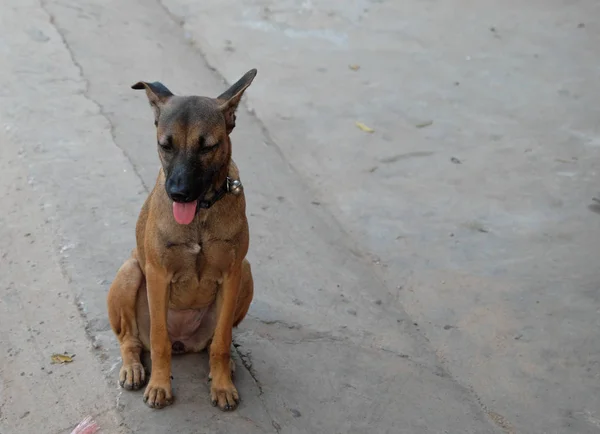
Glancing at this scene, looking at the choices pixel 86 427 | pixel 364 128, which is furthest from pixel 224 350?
pixel 364 128

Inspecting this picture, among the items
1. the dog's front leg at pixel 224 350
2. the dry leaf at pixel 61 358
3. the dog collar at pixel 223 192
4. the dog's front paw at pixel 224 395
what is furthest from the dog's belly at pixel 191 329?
the dog collar at pixel 223 192

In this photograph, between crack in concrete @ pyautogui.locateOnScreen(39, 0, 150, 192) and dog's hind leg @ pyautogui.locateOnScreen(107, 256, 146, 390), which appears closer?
dog's hind leg @ pyautogui.locateOnScreen(107, 256, 146, 390)

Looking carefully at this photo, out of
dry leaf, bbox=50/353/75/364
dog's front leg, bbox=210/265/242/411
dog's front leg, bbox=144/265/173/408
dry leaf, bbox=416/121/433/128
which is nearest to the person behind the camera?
dog's front leg, bbox=144/265/173/408

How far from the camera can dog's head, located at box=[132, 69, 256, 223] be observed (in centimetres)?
341

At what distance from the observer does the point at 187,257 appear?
3.70m

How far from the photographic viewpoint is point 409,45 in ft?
27.8

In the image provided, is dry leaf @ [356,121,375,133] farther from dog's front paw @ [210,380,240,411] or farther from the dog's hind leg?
dog's front paw @ [210,380,240,411]

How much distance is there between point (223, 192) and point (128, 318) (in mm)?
846

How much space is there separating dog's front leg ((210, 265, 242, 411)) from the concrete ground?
9 centimetres

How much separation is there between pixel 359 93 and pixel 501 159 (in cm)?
155

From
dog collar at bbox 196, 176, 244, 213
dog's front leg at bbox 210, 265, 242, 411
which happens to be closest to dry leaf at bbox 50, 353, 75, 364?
dog's front leg at bbox 210, 265, 242, 411

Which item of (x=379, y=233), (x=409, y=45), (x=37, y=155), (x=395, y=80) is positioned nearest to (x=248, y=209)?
(x=379, y=233)

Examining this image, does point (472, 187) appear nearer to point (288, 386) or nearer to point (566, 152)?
point (566, 152)

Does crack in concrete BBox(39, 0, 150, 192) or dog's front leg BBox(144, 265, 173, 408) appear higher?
dog's front leg BBox(144, 265, 173, 408)
